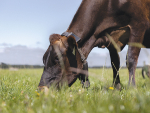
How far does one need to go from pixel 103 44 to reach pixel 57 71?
1737mm

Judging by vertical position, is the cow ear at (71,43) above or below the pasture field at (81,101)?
above

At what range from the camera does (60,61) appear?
3770 mm

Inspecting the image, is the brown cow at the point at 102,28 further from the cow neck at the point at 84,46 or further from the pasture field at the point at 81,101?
the pasture field at the point at 81,101

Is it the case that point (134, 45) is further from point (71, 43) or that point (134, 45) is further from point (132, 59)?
point (71, 43)

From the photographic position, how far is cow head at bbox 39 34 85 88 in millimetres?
3755

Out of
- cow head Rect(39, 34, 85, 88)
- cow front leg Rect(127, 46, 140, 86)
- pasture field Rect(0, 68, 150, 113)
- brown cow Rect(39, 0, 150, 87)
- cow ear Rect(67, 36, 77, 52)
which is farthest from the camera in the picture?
cow front leg Rect(127, 46, 140, 86)

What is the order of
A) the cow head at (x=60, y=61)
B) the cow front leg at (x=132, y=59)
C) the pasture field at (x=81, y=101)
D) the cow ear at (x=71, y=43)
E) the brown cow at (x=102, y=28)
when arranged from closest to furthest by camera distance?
the pasture field at (x=81, y=101)
the cow head at (x=60, y=61)
the cow ear at (x=71, y=43)
the brown cow at (x=102, y=28)
the cow front leg at (x=132, y=59)

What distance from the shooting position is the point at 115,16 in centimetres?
466

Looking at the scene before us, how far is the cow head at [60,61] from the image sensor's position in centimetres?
375

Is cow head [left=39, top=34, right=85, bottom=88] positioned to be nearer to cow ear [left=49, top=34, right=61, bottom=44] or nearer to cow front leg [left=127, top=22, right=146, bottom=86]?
cow ear [left=49, top=34, right=61, bottom=44]

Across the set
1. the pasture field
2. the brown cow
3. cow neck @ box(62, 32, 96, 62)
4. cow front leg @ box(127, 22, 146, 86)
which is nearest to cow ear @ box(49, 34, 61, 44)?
the brown cow

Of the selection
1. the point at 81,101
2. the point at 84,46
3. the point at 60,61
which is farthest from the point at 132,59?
the point at 81,101

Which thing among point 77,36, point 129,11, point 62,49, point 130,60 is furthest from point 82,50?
point 129,11

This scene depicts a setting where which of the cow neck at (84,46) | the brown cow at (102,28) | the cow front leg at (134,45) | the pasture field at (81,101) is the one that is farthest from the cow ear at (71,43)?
the cow front leg at (134,45)
